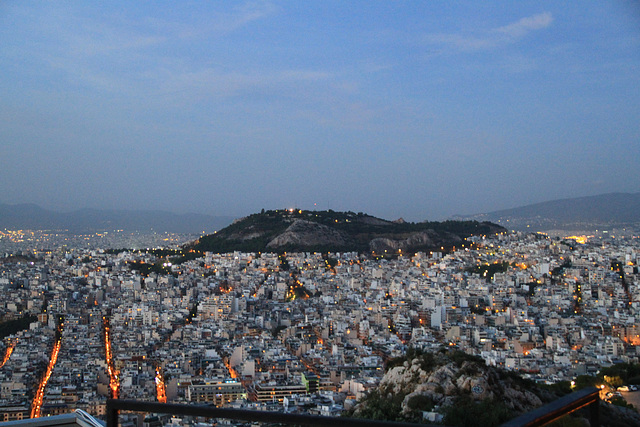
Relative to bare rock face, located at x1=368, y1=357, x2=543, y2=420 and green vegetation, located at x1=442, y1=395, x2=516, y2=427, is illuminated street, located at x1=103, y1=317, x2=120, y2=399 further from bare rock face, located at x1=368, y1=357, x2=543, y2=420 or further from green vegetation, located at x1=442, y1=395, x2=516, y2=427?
green vegetation, located at x1=442, y1=395, x2=516, y2=427

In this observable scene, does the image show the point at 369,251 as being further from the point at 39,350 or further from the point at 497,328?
the point at 39,350

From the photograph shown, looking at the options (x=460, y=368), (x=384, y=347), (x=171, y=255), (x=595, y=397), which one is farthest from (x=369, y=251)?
(x=595, y=397)

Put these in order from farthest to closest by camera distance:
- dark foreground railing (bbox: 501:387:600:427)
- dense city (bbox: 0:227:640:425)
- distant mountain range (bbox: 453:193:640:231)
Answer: distant mountain range (bbox: 453:193:640:231) → dense city (bbox: 0:227:640:425) → dark foreground railing (bbox: 501:387:600:427)

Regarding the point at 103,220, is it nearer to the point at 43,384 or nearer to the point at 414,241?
the point at 414,241

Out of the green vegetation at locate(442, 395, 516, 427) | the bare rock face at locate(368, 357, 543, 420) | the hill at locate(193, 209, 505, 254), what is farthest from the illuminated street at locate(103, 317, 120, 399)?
the hill at locate(193, 209, 505, 254)

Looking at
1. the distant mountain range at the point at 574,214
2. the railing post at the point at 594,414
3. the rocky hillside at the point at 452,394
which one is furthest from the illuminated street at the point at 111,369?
the distant mountain range at the point at 574,214

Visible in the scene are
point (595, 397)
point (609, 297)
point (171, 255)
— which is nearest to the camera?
point (595, 397)
